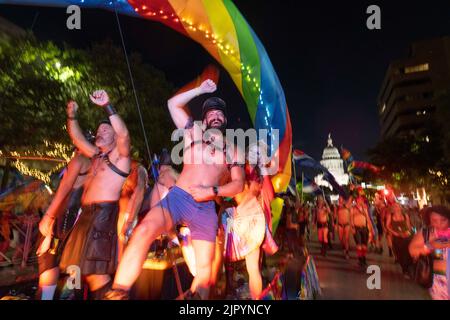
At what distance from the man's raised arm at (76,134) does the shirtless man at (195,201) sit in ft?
3.77

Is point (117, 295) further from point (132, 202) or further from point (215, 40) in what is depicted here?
point (215, 40)

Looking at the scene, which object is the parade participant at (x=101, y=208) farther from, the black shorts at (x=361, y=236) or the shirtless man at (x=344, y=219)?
the shirtless man at (x=344, y=219)

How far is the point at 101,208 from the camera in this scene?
3.45 m

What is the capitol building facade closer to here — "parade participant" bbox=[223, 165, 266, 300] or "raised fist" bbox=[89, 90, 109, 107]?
"parade participant" bbox=[223, 165, 266, 300]

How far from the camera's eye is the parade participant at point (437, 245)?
143 inches

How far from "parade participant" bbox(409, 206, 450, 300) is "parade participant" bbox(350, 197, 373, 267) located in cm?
426

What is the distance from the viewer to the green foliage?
25.4 feet

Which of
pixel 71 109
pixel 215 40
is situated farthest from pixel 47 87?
pixel 215 40

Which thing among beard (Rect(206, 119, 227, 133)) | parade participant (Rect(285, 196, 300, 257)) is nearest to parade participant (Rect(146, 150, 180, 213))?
beard (Rect(206, 119, 227, 133))

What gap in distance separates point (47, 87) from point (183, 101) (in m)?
6.15

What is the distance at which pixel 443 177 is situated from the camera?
87.6ft

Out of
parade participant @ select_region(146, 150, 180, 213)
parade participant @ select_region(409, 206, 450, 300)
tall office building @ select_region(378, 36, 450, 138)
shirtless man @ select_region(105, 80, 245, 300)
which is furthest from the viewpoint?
tall office building @ select_region(378, 36, 450, 138)
